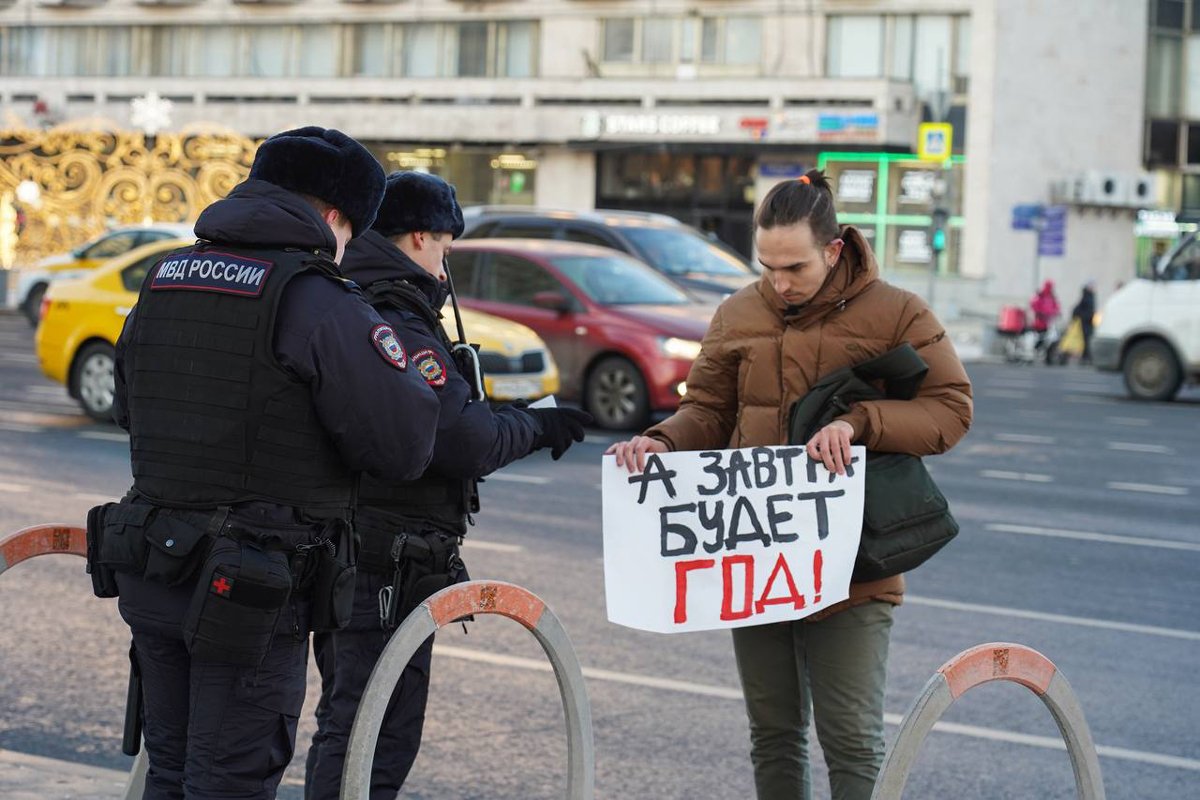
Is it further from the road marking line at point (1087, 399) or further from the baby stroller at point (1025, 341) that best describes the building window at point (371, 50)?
the road marking line at point (1087, 399)

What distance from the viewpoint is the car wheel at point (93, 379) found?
15.0 meters

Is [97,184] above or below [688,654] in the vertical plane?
above

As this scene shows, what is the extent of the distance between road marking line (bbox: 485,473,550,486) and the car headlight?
2.65m

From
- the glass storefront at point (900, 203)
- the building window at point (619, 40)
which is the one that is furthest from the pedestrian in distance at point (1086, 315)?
the building window at point (619, 40)

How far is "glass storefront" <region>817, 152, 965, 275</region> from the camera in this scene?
4391 centimetres

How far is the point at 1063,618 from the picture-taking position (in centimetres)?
829

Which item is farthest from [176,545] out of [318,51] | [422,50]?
[318,51]

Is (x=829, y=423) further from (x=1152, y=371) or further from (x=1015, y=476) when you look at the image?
(x=1152, y=371)

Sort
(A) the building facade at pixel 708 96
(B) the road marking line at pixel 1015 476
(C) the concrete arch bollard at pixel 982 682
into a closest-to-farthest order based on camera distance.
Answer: (C) the concrete arch bollard at pixel 982 682 < (B) the road marking line at pixel 1015 476 < (A) the building facade at pixel 708 96

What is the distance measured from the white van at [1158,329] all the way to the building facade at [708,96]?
14181 mm

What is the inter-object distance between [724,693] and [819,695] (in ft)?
8.70

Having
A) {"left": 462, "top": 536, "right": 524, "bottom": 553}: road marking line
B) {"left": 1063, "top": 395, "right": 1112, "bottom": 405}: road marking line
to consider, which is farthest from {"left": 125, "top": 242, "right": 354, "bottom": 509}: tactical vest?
{"left": 1063, "top": 395, "right": 1112, "bottom": 405}: road marking line

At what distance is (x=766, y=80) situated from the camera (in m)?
45.9

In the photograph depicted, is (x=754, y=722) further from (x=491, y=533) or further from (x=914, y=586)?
(x=491, y=533)
